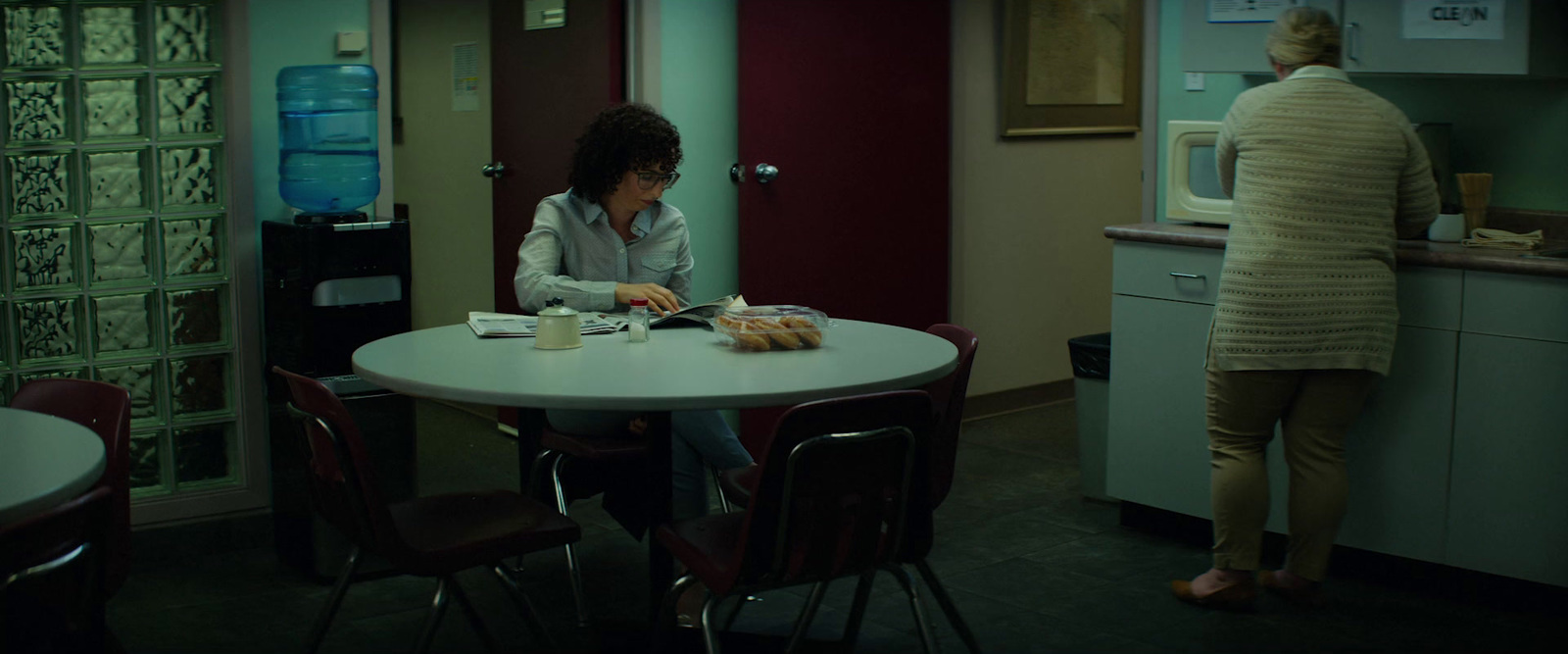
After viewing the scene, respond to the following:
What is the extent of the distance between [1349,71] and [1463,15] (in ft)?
1.11

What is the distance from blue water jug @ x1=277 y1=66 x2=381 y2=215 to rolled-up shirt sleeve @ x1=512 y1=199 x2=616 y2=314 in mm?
736

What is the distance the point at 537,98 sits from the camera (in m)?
5.10

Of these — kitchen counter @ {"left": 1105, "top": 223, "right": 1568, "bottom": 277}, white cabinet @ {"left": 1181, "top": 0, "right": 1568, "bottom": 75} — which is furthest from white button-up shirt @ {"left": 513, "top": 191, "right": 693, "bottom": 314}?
white cabinet @ {"left": 1181, "top": 0, "right": 1568, "bottom": 75}

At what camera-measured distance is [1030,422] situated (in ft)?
18.7

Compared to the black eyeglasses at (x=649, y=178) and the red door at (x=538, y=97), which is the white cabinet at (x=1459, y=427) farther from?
the red door at (x=538, y=97)

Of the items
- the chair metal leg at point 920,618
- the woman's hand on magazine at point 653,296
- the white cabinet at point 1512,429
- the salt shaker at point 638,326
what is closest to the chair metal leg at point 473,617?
the salt shaker at point 638,326

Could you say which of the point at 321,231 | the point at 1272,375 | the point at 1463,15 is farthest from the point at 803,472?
the point at 1463,15

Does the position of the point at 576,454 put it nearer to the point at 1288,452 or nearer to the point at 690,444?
the point at 690,444

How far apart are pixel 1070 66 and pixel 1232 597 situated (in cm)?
297

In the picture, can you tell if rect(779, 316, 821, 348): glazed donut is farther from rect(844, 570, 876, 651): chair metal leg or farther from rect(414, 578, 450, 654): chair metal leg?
rect(414, 578, 450, 654): chair metal leg

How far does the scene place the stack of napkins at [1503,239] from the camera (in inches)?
137

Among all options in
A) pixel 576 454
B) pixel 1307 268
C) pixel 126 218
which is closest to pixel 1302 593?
pixel 1307 268

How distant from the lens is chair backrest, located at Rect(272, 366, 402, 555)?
2404 millimetres

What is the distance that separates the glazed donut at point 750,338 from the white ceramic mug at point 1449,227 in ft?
6.10
